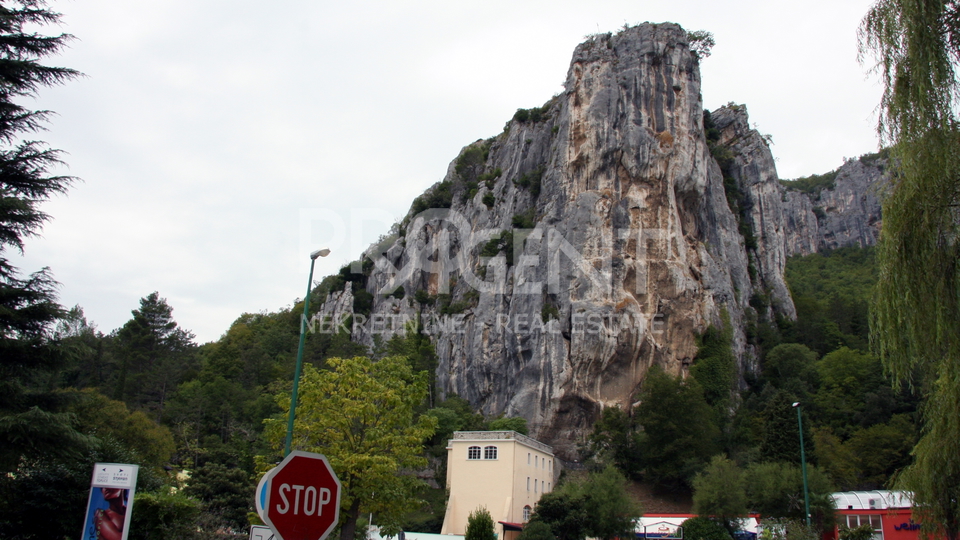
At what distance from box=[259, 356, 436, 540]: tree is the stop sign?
14.9 meters

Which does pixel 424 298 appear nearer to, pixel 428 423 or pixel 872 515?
pixel 872 515

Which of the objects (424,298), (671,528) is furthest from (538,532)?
(424,298)

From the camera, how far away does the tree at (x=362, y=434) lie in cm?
2128

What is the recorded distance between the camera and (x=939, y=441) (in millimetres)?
10867

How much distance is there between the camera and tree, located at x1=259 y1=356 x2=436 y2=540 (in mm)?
21281

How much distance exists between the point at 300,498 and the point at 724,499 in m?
33.2

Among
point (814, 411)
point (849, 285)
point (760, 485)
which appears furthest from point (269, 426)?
point (849, 285)

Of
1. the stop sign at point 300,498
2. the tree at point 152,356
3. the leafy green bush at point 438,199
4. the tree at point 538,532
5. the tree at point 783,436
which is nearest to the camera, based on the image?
the stop sign at point 300,498

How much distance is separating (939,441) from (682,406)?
37.6 metres

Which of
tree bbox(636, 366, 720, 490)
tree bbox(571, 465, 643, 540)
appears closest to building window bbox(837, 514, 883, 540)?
tree bbox(636, 366, 720, 490)

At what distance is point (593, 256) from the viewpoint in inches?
2203

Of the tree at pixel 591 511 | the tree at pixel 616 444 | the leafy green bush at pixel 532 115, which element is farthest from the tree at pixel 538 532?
the leafy green bush at pixel 532 115

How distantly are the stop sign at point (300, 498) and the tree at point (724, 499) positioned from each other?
3273 cm

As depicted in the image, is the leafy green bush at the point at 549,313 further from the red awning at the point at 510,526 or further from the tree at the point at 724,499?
the tree at the point at 724,499
